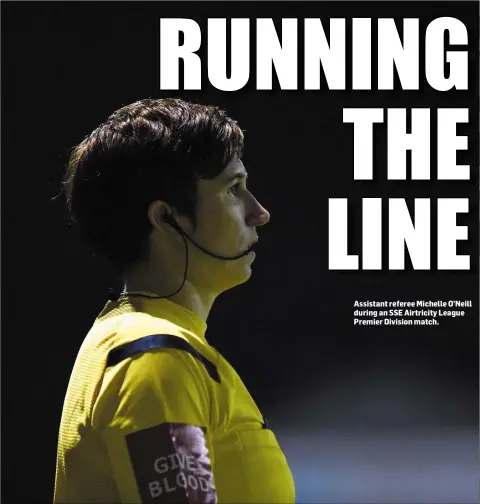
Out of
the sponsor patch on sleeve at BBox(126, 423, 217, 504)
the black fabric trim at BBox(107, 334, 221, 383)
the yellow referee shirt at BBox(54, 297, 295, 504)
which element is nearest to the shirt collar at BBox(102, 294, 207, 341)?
the yellow referee shirt at BBox(54, 297, 295, 504)

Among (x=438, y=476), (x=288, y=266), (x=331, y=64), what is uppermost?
(x=331, y=64)

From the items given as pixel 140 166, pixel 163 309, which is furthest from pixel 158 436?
pixel 140 166

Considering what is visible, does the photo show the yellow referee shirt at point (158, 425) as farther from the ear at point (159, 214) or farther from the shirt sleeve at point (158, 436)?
the ear at point (159, 214)

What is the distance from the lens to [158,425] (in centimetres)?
107

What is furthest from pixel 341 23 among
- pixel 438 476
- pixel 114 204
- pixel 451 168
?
pixel 114 204

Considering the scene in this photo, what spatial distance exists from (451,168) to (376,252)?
1.30 feet

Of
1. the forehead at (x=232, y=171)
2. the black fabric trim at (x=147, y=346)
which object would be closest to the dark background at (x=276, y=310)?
the forehead at (x=232, y=171)

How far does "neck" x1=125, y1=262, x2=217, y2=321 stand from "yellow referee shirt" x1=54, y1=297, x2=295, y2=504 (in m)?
0.02

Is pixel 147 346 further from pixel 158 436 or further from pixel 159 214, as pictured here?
pixel 159 214

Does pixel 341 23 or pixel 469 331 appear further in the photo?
pixel 469 331

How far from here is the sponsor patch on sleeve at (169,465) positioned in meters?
1.06

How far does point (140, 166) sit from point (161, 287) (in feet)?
0.55

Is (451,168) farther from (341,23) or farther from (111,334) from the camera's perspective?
(111,334)

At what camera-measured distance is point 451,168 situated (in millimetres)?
3357
